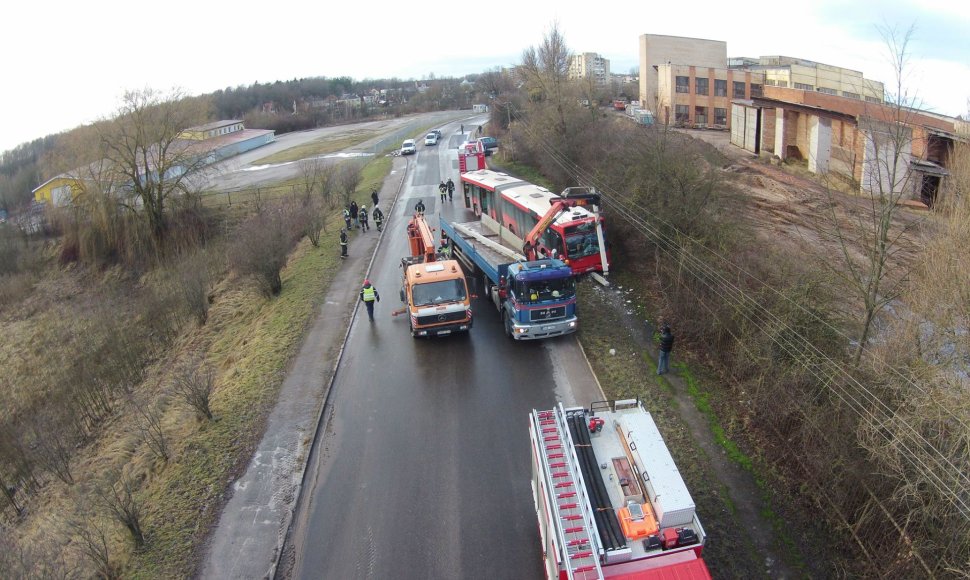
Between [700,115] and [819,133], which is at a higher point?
[700,115]

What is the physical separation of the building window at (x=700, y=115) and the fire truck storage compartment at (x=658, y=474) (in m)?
54.9

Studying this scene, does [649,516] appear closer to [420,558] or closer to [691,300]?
[420,558]

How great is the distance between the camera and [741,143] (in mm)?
46781

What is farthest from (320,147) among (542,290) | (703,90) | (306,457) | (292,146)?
(306,457)

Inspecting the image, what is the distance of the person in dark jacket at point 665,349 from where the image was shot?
49.8 ft

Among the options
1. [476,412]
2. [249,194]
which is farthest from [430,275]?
[249,194]

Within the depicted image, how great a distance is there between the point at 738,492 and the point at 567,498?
4.73 metres

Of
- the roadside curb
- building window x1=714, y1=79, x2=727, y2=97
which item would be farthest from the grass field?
building window x1=714, y1=79, x2=727, y2=97

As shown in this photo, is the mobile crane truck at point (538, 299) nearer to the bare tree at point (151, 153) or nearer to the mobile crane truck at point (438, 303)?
the mobile crane truck at point (438, 303)

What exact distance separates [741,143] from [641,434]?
43.8 m

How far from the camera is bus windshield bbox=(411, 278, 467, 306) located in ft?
59.1

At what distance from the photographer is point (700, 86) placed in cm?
5703

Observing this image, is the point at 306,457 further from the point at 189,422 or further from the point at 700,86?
the point at 700,86

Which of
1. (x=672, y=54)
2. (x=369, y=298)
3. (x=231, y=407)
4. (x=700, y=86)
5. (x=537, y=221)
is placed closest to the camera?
(x=231, y=407)
